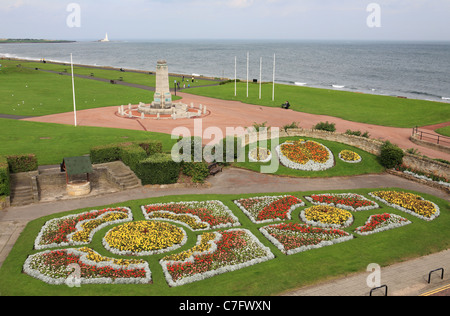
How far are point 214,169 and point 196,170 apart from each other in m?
2.60

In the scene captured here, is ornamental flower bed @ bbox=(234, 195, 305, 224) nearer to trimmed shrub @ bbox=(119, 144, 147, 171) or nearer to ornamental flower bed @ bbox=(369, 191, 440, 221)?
ornamental flower bed @ bbox=(369, 191, 440, 221)

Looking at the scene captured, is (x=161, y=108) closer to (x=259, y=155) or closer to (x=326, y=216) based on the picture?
(x=259, y=155)

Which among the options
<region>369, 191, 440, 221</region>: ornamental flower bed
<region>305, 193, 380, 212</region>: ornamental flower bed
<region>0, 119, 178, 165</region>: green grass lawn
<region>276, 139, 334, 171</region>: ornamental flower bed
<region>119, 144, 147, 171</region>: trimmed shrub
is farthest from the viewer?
<region>0, 119, 178, 165</region>: green grass lawn

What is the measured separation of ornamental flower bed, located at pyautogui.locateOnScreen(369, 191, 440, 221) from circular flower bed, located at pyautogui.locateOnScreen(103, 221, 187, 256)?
1668 cm

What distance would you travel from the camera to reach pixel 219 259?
21.3 m

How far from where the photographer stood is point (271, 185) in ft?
113

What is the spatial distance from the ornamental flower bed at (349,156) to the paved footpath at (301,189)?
273cm

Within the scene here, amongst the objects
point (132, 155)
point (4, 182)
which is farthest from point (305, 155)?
point (4, 182)

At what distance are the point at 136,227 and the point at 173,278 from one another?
226 inches

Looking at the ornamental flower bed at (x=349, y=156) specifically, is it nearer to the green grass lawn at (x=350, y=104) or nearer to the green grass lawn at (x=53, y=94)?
the green grass lawn at (x=350, y=104)

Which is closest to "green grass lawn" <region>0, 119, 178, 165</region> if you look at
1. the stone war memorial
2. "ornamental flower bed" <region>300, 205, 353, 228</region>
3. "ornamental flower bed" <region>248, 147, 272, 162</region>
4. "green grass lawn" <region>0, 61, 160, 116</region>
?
"ornamental flower bed" <region>248, 147, 272, 162</region>

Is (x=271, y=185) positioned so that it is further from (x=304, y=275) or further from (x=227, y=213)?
(x=304, y=275)

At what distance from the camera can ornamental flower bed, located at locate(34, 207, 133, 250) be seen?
2314 centimetres
